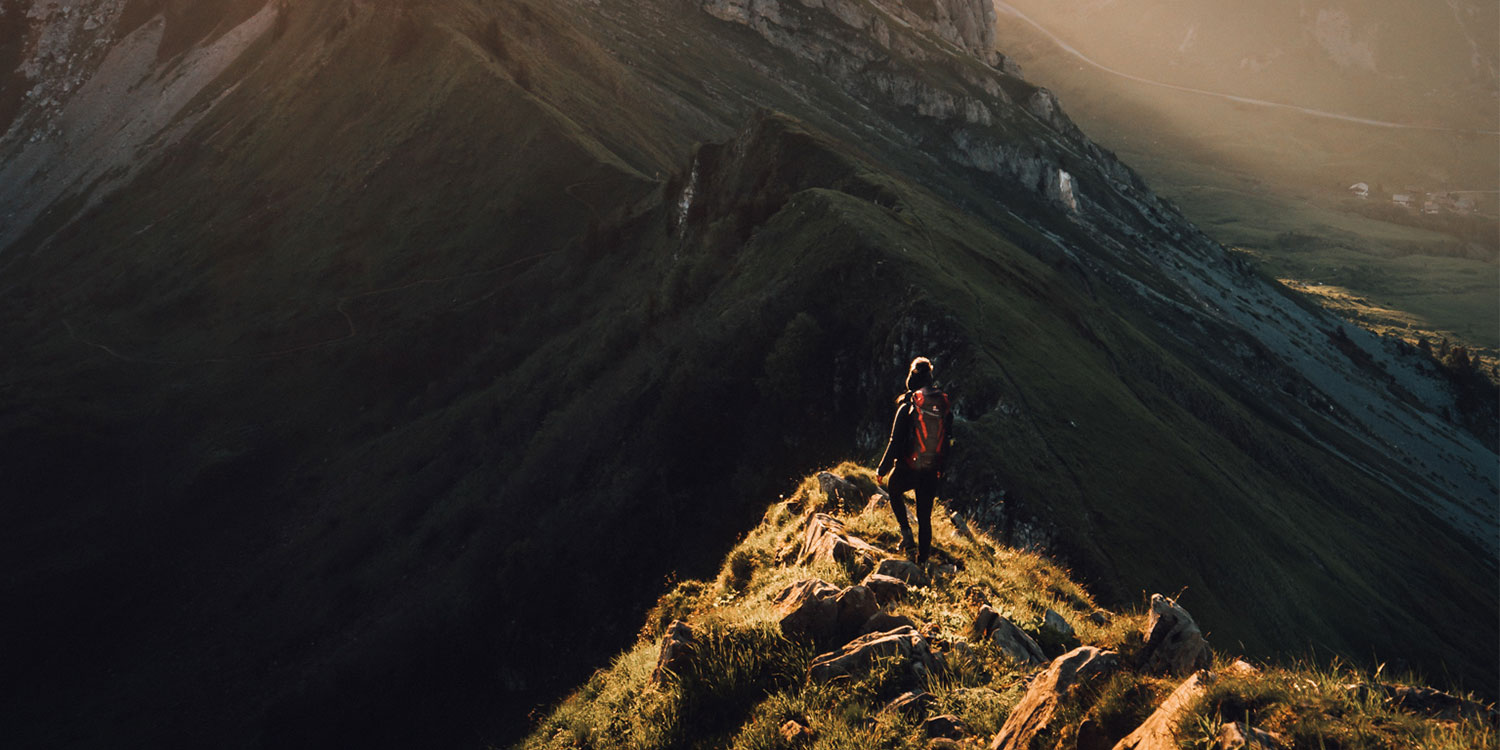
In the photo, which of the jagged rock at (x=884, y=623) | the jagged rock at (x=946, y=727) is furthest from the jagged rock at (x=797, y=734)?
the jagged rock at (x=884, y=623)

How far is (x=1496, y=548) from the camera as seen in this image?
103 meters

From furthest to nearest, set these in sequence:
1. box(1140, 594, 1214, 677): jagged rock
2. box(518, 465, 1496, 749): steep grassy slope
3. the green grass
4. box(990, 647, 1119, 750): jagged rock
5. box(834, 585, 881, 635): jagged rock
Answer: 1. box(834, 585, 881, 635): jagged rock
2. box(1140, 594, 1214, 677): jagged rock
3. box(990, 647, 1119, 750): jagged rock
4. box(518, 465, 1496, 749): steep grassy slope
5. the green grass

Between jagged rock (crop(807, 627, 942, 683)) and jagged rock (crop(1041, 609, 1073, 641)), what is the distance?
2.22 metres

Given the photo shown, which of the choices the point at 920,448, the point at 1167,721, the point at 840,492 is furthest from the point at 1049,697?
the point at 840,492

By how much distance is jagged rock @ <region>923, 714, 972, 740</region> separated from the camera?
9.05m

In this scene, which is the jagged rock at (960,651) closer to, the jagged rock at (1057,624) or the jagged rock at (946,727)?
the jagged rock at (946,727)

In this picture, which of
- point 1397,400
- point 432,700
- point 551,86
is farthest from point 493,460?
point 1397,400

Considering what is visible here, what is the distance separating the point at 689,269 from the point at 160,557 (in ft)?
148

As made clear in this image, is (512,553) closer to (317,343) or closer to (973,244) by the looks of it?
(973,244)

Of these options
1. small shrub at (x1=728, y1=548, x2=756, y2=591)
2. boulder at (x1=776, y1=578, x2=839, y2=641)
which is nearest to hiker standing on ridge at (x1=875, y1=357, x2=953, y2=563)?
boulder at (x1=776, y1=578, x2=839, y2=641)

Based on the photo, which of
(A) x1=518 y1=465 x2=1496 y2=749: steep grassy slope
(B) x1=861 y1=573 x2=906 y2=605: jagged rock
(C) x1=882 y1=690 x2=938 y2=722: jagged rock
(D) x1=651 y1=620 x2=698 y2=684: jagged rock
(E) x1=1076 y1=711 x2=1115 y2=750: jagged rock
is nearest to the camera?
(A) x1=518 y1=465 x2=1496 y2=749: steep grassy slope

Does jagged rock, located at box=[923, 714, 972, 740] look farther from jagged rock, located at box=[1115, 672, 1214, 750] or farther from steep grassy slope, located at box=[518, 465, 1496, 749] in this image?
jagged rock, located at box=[1115, 672, 1214, 750]

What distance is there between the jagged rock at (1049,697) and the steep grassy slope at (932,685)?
66 millimetres

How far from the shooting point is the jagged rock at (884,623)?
11.1 meters
